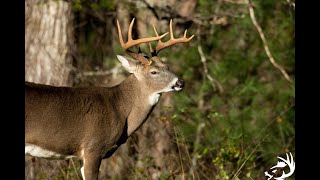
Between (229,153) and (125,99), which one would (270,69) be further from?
(125,99)

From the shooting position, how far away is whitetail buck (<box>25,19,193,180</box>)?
20.5 ft

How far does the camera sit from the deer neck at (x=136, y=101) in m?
6.98

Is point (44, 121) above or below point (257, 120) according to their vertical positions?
above

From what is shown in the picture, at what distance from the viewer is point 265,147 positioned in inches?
444

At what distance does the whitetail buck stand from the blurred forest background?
1794 mm

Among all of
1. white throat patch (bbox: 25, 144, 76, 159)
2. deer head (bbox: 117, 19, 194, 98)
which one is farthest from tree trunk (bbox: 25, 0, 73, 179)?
white throat patch (bbox: 25, 144, 76, 159)

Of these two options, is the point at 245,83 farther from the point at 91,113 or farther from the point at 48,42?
the point at 91,113

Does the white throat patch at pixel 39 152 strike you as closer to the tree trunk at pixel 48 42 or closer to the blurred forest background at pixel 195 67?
the blurred forest background at pixel 195 67

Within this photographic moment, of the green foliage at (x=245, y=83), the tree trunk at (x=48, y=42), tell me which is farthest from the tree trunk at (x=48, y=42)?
Result: the green foliage at (x=245, y=83)

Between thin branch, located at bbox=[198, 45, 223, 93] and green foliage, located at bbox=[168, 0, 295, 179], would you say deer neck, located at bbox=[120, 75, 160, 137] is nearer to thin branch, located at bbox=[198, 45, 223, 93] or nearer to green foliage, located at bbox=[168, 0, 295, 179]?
green foliage, located at bbox=[168, 0, 295, 179]
